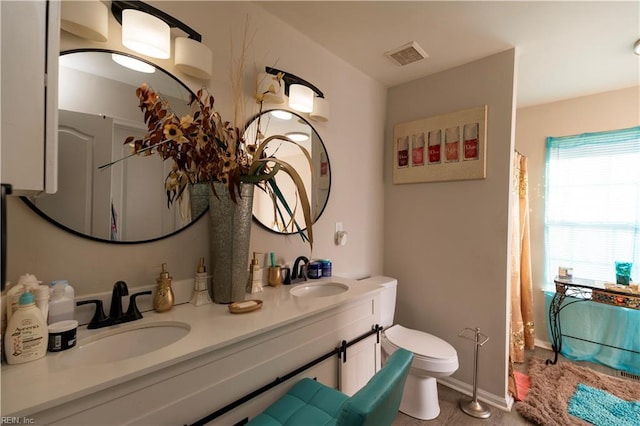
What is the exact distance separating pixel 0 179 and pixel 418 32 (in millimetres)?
2050

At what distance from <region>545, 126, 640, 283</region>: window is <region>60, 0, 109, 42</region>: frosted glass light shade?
142 inches

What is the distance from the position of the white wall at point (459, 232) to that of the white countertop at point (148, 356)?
4.01 feet

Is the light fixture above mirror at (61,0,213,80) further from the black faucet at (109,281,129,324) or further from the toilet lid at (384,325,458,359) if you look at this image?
the toilet lid at (384,325,458,359)

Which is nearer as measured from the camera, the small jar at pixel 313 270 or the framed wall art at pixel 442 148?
the small jar at pixel 313 270

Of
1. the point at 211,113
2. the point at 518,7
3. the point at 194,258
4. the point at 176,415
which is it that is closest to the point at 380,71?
the point at 518,7

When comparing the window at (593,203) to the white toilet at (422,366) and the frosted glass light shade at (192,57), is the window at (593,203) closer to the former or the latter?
the white toilet at (422,366)

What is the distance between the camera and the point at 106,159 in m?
1.06

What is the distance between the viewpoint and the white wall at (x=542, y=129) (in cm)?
254

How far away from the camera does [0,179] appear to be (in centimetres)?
54

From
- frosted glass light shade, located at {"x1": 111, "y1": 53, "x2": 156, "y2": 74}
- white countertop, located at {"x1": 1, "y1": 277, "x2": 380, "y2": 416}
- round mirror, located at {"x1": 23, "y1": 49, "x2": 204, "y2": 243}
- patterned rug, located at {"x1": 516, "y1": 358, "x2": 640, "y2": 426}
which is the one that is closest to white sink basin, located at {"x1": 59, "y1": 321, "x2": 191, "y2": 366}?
white countertop, located at {"x1": 1, "y1": 277, "x2": 380, "y2": 416}

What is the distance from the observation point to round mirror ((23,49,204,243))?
3.19 ft

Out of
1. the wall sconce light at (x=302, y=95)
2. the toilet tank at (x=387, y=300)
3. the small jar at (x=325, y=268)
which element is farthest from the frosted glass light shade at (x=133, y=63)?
the toilet tank at (x=387, y=300)

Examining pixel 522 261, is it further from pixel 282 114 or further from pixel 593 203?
pixel 282 114

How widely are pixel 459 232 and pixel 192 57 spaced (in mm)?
2052
